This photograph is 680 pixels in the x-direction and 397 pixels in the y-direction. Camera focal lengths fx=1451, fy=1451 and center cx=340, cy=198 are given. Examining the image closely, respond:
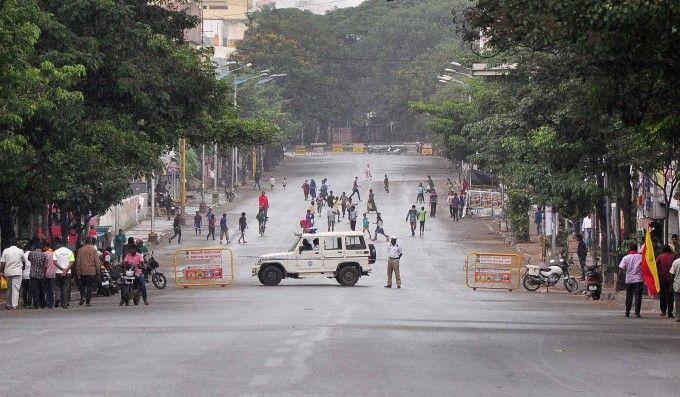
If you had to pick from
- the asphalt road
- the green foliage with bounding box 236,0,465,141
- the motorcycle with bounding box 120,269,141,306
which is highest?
the green foliage with bounding box 236,0,465,141

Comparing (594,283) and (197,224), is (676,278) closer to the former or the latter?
(594,283)

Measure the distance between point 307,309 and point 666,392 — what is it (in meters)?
15.7

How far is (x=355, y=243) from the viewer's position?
44.4 metres

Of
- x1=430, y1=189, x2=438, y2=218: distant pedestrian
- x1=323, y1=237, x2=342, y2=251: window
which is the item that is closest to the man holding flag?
x1=323, y1=237, x2=342, y2=251: window

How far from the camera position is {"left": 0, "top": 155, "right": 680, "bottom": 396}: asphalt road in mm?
15750

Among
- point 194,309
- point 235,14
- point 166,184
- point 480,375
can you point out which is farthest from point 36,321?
point 235,14

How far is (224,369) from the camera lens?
17031mm

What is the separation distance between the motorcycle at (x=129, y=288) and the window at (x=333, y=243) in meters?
11.3

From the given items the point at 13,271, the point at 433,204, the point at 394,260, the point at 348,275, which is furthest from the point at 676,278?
the point at 433,204

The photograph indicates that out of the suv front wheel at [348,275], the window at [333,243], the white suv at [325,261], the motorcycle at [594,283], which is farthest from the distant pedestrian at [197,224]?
the motorcycle at [594,283]

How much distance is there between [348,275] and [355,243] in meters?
1.04

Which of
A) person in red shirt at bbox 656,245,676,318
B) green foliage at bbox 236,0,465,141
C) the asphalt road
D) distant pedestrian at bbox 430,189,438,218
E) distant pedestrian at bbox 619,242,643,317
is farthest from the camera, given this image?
green foliage at bbox 236,0,465,141

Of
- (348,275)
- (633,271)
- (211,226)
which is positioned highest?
(211,226)

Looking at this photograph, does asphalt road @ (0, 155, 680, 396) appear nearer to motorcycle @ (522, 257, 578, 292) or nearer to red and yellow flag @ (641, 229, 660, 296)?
red and yellow flag @ (641, 229, 660, 296)
